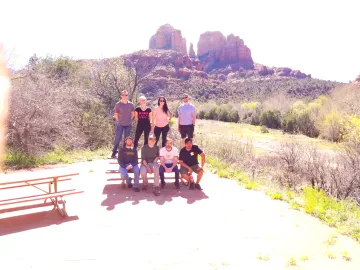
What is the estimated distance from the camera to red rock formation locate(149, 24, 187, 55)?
161 meters

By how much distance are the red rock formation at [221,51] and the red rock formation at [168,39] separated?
13.3 metres

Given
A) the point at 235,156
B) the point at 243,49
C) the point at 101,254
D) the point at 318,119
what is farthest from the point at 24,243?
the point at 243,49

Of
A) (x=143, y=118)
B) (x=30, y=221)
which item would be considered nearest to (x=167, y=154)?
(x=143, y=118)

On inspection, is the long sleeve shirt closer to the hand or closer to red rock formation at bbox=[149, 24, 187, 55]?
the hand

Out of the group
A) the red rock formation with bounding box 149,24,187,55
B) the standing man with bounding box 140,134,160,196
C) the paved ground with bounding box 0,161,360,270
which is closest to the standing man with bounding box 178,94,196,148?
the standing man with bounding box 140,134,160,196

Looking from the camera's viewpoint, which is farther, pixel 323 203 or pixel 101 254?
pixel 323 203

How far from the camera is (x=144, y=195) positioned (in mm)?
6496

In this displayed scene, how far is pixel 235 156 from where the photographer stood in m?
11.7

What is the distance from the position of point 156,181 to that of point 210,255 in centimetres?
282

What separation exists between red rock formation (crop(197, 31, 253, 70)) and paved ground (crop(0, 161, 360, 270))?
147 m

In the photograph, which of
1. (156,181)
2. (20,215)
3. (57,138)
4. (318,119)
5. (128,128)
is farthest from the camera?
(318,119)

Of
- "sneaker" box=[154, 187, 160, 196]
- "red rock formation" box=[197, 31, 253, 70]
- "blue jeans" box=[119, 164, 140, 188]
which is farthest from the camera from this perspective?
"red rock formation" box=[197, 31, 253, 70]

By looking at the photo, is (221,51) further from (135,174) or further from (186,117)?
(135,174)

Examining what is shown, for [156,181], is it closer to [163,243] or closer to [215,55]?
[163,243]
